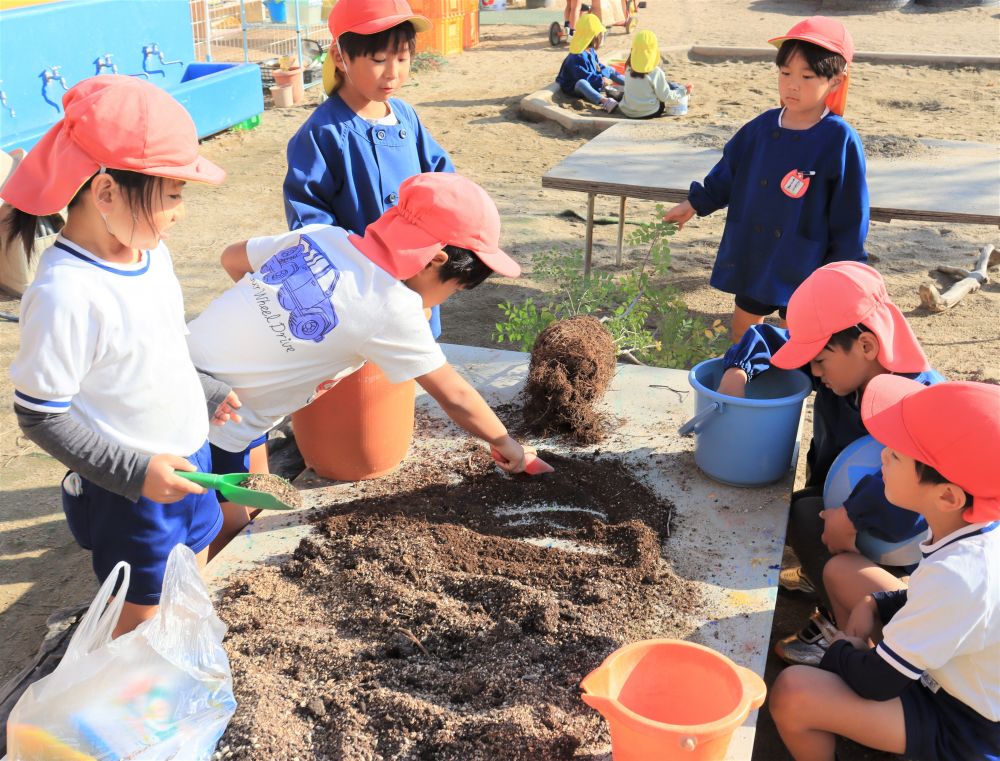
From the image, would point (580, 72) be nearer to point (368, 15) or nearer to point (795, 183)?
point (795, 183)

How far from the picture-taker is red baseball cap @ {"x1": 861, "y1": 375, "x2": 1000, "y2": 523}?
5.71 feet

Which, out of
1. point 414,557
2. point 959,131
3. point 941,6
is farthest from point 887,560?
point 941,6

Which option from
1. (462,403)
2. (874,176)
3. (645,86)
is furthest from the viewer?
(645,86)

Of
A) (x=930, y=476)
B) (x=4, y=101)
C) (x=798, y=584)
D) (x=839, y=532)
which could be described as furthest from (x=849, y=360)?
(x=4, y=101)

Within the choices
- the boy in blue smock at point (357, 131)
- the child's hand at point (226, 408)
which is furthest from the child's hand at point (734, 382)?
the child's hand at point (226, 408)

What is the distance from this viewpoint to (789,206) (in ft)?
11.3

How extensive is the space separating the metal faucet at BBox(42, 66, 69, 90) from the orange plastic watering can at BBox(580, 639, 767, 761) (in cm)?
601

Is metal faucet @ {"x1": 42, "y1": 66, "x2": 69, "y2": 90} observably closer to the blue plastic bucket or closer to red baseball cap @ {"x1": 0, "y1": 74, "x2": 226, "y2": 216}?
red baseball cap @ {"x1": 0, "y1": 74, "x2": 226, "y2": 216}

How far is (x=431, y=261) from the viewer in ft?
7.41

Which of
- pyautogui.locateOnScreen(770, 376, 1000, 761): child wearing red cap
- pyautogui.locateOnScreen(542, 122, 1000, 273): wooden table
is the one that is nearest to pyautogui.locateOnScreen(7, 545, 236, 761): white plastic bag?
pyautogui.locateOnScreen(770, 376, 1000, 761): child wearing red cap

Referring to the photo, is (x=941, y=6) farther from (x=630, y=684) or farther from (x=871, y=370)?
(x=630, y=684)

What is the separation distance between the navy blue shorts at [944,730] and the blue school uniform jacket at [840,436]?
415 millimetres

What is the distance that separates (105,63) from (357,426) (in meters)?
5.22

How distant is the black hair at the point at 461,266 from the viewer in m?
2.27
